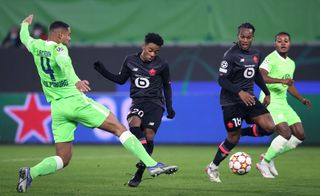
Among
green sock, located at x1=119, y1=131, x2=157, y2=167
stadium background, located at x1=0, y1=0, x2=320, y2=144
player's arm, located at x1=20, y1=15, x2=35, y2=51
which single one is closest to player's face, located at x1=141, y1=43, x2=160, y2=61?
green sock, located at x1=119, y1=131, x2=157, y2=167

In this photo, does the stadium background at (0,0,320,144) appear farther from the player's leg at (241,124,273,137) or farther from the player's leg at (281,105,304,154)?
the player's leg at (241,124,273,137)

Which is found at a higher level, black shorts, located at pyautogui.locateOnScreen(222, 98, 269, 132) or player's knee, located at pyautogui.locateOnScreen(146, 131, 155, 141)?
black shorts, located at pyautogui.locateOnScreen(222, 98, 269, 132)

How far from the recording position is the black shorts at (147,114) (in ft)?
37.9

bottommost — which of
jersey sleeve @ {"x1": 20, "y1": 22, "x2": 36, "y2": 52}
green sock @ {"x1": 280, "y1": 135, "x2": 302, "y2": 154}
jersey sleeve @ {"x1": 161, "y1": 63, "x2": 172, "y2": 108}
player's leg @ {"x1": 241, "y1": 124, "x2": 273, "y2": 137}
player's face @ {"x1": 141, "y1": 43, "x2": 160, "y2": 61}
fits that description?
green sock @ {"x1": 280, "y1": 135, "x2": 302, "y2": 154}

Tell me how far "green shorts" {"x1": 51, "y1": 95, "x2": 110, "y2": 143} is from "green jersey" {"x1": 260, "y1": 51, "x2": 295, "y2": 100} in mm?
4483

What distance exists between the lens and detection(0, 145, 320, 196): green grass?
1065 cm

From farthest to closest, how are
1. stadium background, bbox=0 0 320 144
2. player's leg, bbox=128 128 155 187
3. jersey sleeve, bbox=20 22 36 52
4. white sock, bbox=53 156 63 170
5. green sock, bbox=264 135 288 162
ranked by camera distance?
stadium background, bbox=0 0 320 144, green sock, bbox=264 135 288 162, player's leg, bbox=128 128 155 187, jersey sleeve, bbox=20 22 36 52, white sock, bbox=53 156 63 170

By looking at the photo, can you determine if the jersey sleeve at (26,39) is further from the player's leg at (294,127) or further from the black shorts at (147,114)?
the player's leg at (294,127)

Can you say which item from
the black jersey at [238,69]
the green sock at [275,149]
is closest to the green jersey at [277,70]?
the green sock at [275,149]

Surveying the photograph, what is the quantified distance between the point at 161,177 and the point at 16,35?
11.4 metres

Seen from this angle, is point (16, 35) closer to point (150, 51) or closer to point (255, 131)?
point (255, 131)

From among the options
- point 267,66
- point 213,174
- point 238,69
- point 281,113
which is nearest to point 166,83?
point 238,69

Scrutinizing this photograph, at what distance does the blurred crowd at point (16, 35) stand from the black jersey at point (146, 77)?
11.0 meters

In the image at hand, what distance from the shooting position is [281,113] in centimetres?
1373
